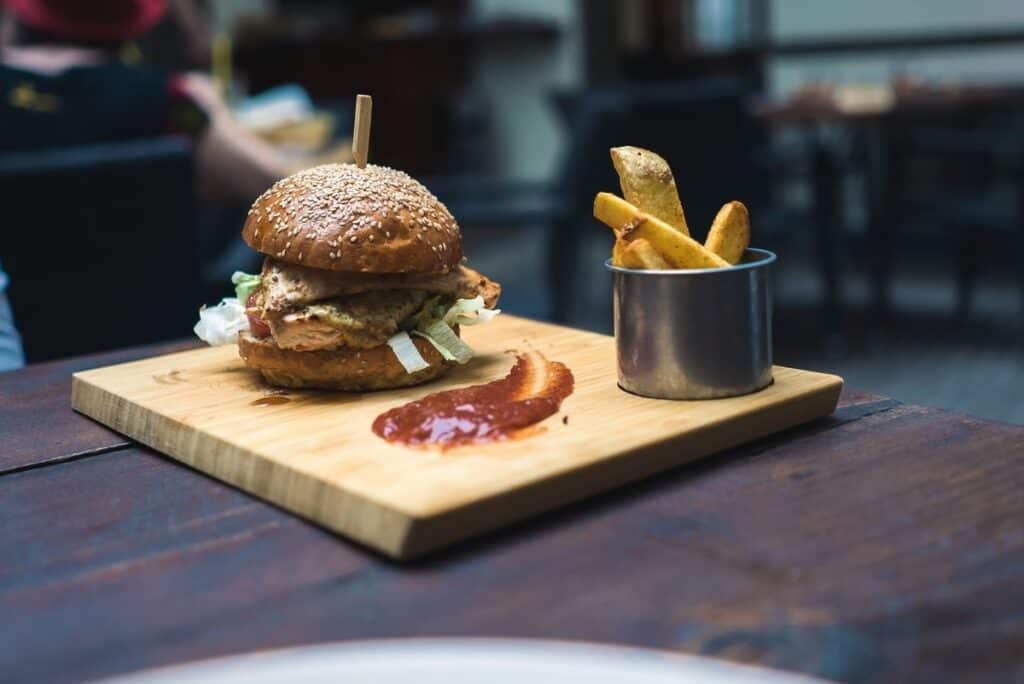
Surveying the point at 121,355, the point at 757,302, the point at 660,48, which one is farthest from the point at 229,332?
the point at 660,48

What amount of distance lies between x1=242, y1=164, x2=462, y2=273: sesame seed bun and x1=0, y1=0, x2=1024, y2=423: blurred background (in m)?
0.77

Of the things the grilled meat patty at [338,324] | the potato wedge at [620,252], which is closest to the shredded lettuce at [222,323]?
the grilled meat patty at [338,324]

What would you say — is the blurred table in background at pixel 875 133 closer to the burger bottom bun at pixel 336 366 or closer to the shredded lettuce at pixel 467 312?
the shredded lettuce at pixel 467 312

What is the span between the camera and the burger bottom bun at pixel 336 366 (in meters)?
1.33

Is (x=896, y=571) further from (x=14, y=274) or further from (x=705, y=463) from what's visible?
(x=14, y=274)

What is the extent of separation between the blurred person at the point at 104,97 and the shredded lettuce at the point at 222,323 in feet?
5.23

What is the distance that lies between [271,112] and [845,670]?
12.4ft

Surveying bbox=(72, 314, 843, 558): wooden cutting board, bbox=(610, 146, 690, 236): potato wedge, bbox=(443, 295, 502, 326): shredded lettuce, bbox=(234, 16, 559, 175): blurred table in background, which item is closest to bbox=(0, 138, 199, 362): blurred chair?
bbox=(72, 314, 843, 558): wooden cutting board

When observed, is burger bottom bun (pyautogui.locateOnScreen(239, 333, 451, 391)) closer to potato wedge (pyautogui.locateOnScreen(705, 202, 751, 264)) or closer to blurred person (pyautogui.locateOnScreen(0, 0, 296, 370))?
potato wedge (pyautogui.locateOnScreen(705, 202, 751, 264))

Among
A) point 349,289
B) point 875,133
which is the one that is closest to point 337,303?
point 349,289

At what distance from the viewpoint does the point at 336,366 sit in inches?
52.2

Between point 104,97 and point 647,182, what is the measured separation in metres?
2.07

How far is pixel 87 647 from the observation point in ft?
2.53

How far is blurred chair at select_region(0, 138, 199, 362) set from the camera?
234 cm
